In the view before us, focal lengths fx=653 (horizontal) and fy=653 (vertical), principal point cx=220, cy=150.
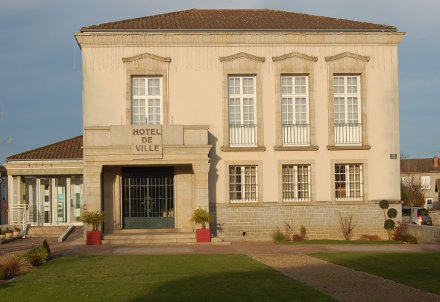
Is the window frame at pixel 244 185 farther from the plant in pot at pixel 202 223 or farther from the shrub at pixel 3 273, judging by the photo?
the shrub at pixel 3 273

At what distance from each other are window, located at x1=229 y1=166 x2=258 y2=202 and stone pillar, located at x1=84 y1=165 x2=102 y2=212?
18.8 ft

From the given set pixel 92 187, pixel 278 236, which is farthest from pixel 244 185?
pixel 92 187

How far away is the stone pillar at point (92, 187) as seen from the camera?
86.9 ft

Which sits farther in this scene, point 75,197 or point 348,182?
point 75,197

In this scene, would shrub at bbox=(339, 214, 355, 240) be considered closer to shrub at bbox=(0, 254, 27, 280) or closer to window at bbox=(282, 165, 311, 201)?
window at bbox=(282, 165, 311, 201)

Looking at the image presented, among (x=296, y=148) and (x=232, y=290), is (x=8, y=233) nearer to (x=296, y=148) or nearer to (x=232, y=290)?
(x=296, y=148)

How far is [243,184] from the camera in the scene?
1128 inches

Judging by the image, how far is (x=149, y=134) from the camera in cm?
2669

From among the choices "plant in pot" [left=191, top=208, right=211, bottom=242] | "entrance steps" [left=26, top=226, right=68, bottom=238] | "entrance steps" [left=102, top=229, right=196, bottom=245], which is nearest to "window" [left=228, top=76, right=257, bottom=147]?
"plant in pot" [left=191, top=208, right=211, bottom=242]

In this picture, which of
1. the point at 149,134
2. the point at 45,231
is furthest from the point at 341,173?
the point at 45,231

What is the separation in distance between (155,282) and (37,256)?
224 inches

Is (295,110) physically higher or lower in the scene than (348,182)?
higher

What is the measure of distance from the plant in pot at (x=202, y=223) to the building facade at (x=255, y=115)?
5.37 feet

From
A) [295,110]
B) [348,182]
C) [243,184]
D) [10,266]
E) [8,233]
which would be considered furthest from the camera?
[8,233]
